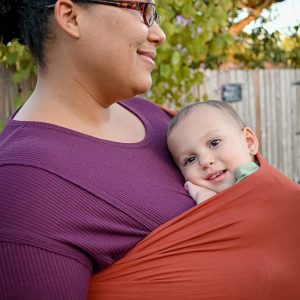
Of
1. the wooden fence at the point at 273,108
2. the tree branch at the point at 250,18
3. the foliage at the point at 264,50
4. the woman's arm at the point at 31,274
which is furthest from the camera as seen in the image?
the foliage at the point at 264,50

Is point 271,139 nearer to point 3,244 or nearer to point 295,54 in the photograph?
point 295,54

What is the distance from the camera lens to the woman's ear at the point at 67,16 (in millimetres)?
1641

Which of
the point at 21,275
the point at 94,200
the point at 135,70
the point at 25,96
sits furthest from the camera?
the point at 25,96

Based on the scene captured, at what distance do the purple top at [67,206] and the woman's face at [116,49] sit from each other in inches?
7.3

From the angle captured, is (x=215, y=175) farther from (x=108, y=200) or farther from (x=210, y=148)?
(x=108, y=200)

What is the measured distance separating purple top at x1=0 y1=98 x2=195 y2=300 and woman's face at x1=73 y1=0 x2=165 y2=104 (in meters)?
0.19

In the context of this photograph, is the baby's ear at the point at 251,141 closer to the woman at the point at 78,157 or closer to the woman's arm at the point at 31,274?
the woman at the point at 78,157

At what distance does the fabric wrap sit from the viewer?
1472mm

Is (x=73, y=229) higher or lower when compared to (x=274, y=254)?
higher

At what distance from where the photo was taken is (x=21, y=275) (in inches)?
51.8

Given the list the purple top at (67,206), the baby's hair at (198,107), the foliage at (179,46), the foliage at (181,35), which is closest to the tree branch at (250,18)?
the foliage at (179,46)

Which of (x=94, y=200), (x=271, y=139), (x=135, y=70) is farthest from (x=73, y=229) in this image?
(x=271, y=139)

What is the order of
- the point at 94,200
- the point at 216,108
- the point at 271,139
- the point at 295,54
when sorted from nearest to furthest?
the point at 94,200 → the point at 216,108 → the point at 271,139 → the point at 295,54

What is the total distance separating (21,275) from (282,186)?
0.82 m
